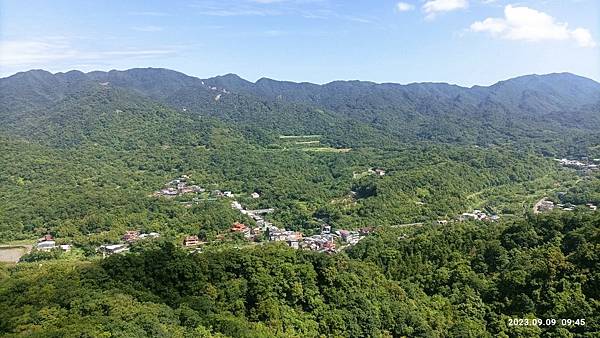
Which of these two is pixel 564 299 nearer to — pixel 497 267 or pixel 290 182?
pixel 497 267

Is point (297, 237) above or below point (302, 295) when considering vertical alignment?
A: below

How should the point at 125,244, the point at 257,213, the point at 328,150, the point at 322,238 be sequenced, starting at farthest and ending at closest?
the point at 328,150, the point at 257,213, the point at 322,238, the point at 125,244

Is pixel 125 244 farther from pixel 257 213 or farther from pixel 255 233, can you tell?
pixel 257 213

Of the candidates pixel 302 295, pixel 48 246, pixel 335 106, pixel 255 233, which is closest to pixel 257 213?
pixel 255 233

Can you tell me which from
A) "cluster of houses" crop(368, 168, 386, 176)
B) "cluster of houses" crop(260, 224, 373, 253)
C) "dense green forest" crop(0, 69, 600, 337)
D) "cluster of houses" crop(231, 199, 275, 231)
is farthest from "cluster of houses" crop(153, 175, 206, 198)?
"cluster of houses" crop(368, 168, 386, 176)

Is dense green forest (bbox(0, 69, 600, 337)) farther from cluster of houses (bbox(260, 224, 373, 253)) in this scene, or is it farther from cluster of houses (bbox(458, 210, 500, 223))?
cluster of houses (bbox(260, 224, 373, 253))

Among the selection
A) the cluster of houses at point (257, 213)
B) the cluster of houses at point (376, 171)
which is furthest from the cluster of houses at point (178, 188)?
the cluster of houses at point (376, 171)

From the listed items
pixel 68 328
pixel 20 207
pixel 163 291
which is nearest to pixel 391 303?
pixel 163 291

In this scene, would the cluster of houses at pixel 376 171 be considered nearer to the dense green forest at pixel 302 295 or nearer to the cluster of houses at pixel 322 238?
the cluster of houses at pixel 322 238

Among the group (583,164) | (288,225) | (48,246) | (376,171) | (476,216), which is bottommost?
(288,225)
